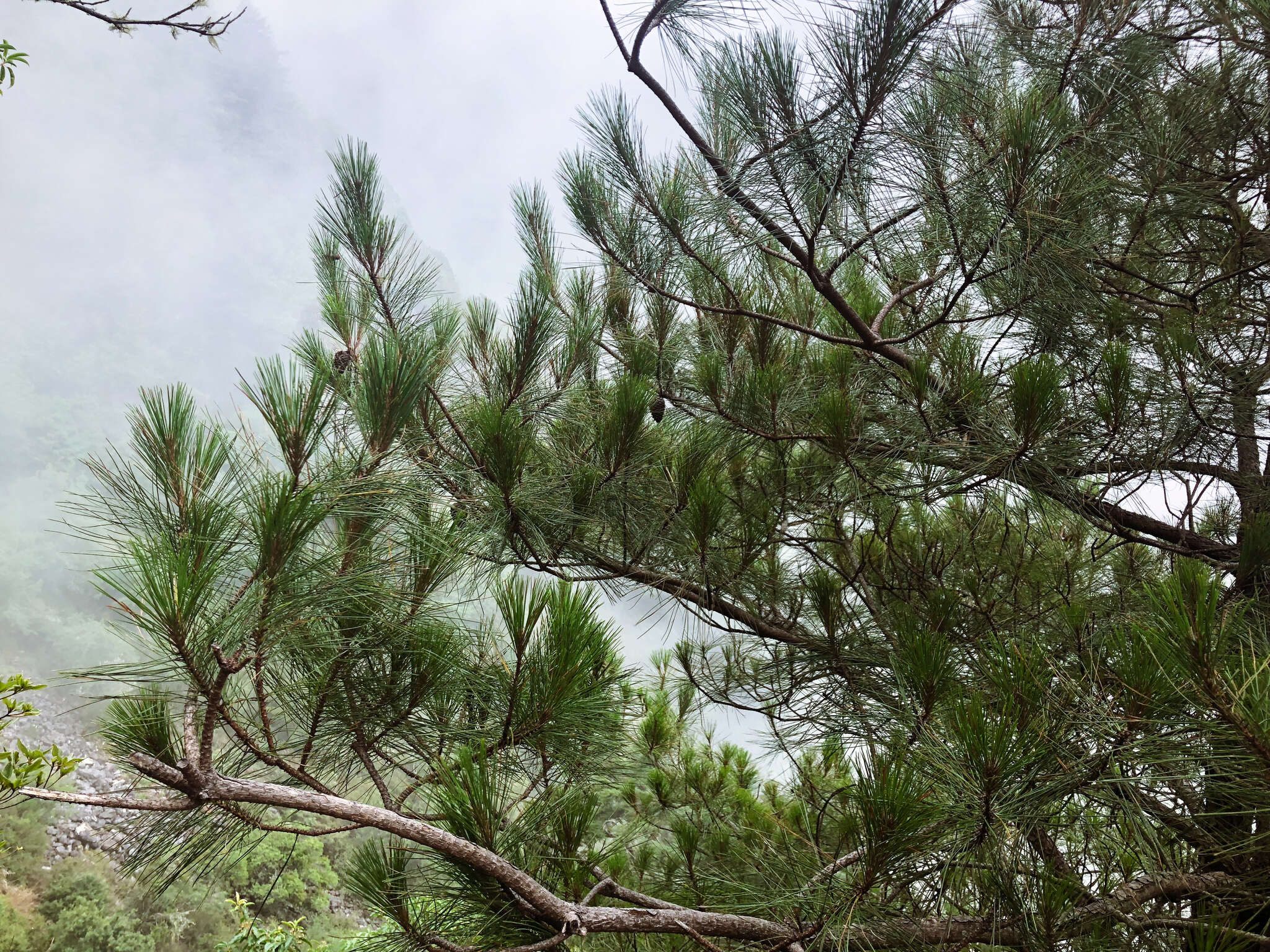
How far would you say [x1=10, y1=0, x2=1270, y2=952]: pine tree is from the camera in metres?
0.55

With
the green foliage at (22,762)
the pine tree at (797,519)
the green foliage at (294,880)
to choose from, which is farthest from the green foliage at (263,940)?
the green foliage at (22,762)

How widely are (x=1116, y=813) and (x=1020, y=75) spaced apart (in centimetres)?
125

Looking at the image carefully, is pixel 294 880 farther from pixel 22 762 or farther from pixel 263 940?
pixel 22 762

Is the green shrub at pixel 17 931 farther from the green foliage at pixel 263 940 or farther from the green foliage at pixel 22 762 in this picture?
the green foliage at pixel 22 762

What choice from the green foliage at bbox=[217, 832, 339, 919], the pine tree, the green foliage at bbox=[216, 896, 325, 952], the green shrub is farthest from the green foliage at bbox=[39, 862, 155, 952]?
the pine tree

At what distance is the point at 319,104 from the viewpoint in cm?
1540

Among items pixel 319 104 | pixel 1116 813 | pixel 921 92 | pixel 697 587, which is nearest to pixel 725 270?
pixel 921 92

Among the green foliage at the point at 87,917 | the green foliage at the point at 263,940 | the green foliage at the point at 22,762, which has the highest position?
the green foliage at the point at 22,762

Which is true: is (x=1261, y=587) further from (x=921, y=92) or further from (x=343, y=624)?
(x=343, y=624)

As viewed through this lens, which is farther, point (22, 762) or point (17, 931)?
point (17, 931)

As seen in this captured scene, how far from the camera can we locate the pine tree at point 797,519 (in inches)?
21.6

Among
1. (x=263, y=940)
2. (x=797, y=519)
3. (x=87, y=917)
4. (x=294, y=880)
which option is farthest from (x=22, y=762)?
(x=294, y=880)

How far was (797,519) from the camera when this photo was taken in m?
1.57

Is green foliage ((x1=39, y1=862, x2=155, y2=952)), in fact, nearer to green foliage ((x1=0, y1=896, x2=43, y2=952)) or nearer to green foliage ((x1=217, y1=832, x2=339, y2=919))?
green foliage ((x1=0, y1=896, x2=43, y2=952))
